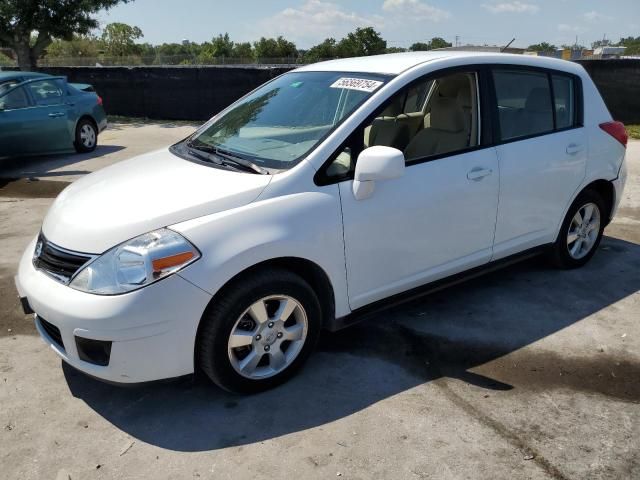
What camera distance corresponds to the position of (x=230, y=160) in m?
3.41

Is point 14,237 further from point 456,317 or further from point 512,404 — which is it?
point 512,404

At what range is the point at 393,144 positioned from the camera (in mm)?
3811

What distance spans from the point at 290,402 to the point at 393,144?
1.78m

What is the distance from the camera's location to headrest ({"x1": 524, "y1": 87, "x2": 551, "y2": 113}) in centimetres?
429

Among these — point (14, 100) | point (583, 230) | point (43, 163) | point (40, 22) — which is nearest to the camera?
point (583, 230)

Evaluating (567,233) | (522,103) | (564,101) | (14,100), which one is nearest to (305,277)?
(522,103)

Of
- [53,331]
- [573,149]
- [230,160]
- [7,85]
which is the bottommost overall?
[53,331]

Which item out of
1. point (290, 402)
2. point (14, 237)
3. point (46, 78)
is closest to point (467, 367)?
point (290, 402)

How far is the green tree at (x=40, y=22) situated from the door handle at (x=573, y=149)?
1881cm

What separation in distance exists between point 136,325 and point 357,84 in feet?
6.43

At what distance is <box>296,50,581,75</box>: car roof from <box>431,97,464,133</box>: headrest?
12.4 inches

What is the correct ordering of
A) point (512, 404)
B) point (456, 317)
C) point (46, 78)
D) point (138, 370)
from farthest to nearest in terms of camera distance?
point (46, 78) < point (456, 317) < point (512, 404) < point (138, 370)

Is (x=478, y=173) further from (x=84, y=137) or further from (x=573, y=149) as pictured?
(x=84, y=137)

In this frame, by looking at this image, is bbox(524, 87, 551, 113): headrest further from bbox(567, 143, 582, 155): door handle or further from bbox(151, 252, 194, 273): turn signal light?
bbox(151, 252, 194, 273): turn signal light
